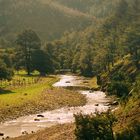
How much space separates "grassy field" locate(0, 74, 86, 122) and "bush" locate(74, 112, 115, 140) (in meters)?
34.4

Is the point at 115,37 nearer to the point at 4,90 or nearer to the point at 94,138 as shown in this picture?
the point at 4,90

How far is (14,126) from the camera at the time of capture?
235 feet

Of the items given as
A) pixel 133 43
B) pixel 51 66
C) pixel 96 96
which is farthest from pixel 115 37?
pixel 96 96

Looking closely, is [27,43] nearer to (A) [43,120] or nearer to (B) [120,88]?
(B) [120,88]

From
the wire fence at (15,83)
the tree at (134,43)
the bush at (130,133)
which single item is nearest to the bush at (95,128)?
the bush at (130,133)

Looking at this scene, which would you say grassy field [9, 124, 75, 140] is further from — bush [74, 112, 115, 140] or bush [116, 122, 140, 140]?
bush [116, 122, 140, 140]

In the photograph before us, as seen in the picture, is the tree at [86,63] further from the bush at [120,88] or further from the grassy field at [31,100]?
the bush at [120,88]

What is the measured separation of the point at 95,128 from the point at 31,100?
166 ft

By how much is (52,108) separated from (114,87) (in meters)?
14.8

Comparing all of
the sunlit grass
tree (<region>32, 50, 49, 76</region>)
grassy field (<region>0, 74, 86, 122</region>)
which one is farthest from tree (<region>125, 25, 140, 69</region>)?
tree (<region>32, 50, 49, 76</region>)

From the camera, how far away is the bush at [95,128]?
43.1m

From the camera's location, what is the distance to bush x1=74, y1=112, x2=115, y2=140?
4312 centimetres

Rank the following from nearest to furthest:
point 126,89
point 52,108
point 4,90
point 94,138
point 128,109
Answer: point 94,138 < point 128,109 < point 126,89 < point 52,108 < point 4,90

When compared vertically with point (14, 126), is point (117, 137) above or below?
above
